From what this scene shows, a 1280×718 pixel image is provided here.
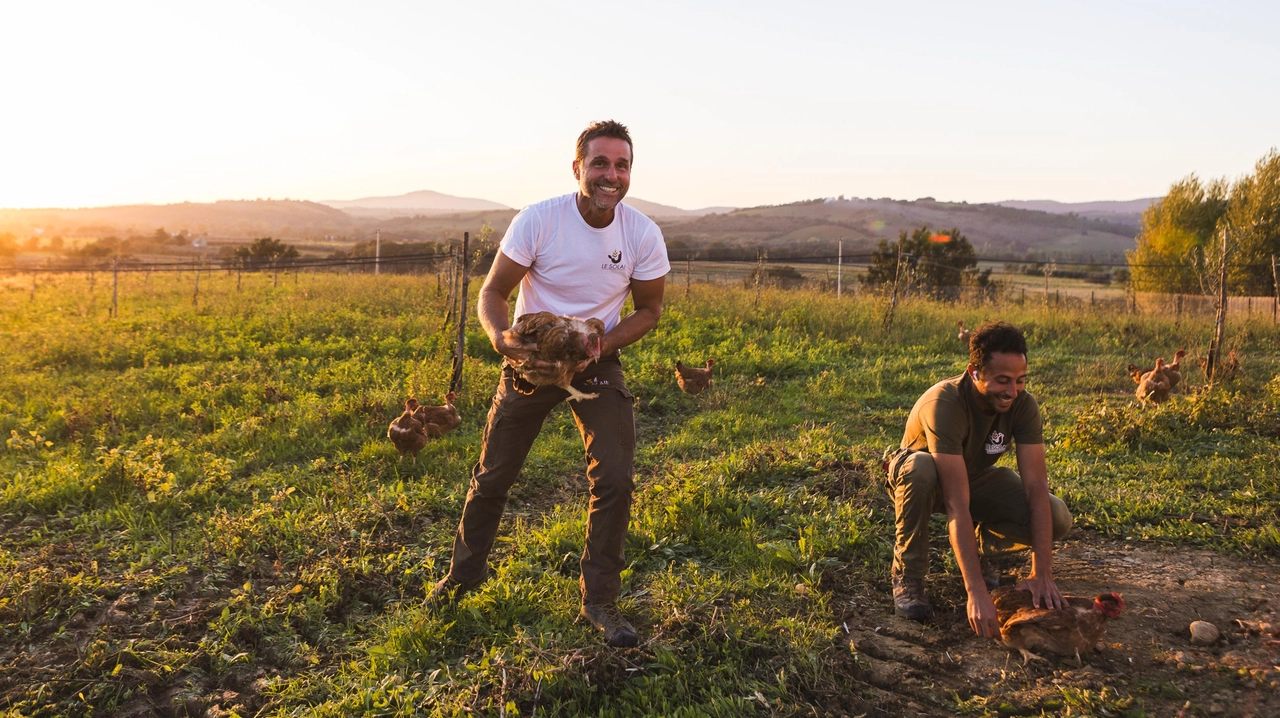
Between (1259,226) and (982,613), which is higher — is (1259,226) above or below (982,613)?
above

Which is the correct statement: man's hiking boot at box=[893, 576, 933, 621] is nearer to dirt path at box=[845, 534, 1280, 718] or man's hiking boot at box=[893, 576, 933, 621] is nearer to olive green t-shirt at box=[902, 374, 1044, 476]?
dirt path at box=[845, 534, 1280, 718]

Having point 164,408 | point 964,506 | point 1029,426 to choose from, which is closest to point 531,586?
point 964,506

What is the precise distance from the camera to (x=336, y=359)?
10.5 metres

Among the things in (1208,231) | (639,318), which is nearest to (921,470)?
(639,318)

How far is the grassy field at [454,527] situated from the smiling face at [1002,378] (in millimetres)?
1112

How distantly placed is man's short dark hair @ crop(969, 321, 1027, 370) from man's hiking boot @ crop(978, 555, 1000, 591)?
122cm

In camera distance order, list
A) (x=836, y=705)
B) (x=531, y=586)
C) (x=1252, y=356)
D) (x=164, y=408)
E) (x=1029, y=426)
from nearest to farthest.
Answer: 1. (x=836, y=705)
2. (x=1029, y=426)
3. (x=531, y=586)
4. (x=164, y=408)
5. (x=1252, y=356)

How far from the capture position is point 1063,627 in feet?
10.3

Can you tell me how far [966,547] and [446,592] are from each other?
254cm

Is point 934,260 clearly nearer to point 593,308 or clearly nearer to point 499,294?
point 593,308

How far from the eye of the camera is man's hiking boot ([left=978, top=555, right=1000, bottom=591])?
4.07 meters

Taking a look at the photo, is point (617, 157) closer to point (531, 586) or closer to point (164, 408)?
point (531, 586)

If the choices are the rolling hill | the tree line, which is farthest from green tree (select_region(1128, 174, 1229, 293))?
the rolling hill

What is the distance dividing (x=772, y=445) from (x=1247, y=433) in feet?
14.0
